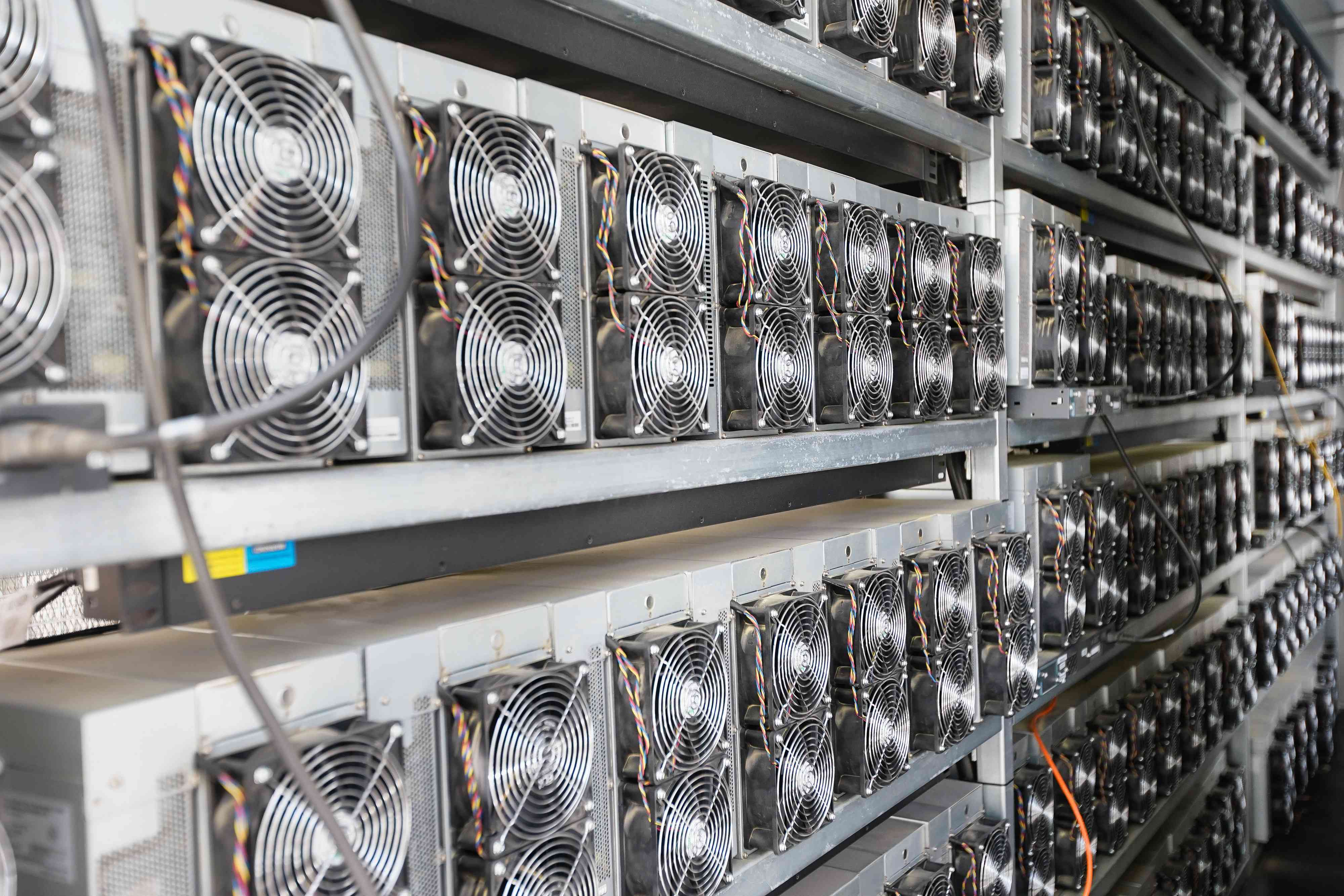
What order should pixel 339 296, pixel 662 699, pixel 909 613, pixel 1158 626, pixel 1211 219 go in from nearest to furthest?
pixel 339 296, pixel 662 699, pixel 909 613, pixel 1158 626, pixel 1211 219

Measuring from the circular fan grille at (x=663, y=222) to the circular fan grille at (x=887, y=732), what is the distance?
0.81 metres

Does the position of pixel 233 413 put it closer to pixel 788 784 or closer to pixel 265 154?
pixel 265 154

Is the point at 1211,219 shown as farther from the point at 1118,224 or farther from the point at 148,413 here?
the point at 148,413

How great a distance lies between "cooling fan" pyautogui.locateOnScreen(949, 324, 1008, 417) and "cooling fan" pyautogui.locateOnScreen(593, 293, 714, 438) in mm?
892

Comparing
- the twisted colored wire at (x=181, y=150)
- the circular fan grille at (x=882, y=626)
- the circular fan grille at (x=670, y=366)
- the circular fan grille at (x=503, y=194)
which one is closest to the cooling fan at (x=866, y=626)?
the circular fan grille at (x=882, y=626)

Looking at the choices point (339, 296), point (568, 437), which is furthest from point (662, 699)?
point (339, 296)

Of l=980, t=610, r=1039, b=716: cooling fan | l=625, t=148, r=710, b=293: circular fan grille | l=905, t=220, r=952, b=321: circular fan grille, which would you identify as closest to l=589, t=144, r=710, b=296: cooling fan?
l=625, t=148, r=710, b=293: circular fan grille

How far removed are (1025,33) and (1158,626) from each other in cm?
211

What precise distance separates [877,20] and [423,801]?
1.45 m

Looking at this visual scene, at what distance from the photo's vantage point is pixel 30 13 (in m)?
0.74

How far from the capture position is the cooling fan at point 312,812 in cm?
84

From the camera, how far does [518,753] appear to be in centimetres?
108

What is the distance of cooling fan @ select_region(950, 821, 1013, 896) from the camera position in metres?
2.05

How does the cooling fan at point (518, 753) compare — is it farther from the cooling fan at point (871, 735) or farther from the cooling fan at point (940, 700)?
the cooling fan at point (940, 700)
